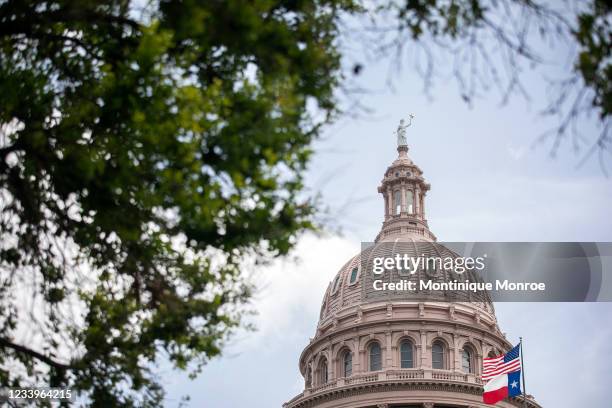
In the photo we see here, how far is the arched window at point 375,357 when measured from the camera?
69938 millimetres

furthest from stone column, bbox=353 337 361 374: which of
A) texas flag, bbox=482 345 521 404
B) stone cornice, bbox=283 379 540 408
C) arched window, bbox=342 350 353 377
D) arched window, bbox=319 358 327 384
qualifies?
Result: texas flag, bbox=482 345 521 404

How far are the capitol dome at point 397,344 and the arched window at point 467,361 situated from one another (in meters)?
0.09

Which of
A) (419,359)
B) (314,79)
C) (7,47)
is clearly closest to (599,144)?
(314,79)

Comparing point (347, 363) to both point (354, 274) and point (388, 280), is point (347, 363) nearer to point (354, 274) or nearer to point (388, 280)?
point (388, 280)

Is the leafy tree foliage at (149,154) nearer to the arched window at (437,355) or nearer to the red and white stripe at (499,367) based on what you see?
the red and white stripe at (499,367)

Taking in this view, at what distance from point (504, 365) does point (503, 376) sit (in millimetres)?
672

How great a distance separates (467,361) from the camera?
233ft

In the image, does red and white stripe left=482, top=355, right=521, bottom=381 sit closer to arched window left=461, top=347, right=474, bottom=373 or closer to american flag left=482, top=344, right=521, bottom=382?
american flag left=482, top=344, right=521, bottom=382

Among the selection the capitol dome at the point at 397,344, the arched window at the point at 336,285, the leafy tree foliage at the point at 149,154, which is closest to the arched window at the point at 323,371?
the capitol dome at the point at 397,344

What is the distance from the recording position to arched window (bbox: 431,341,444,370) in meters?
69.6

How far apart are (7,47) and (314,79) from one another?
4.82 metres

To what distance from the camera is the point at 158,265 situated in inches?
621

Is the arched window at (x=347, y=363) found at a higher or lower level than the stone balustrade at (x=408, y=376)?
higher

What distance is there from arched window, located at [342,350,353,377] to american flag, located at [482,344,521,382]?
20.6 m
